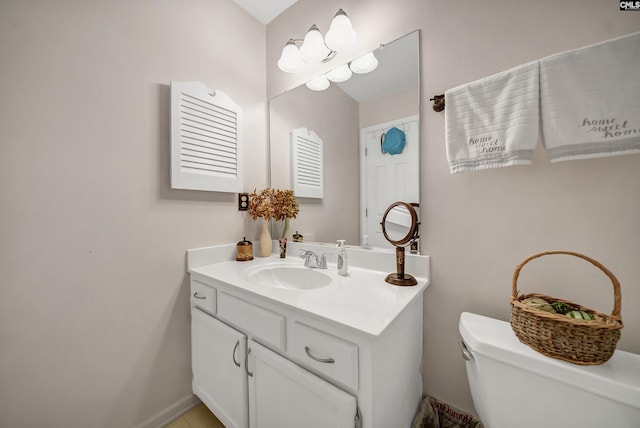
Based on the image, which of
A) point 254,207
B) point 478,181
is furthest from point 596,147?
point 254,207

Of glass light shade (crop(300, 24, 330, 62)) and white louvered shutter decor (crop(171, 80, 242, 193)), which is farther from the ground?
glass light shade (crop(300, 24, 330, 62))

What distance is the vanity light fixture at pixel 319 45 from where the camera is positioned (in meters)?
1.16

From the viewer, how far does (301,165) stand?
1.53 m

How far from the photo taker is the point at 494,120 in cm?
81

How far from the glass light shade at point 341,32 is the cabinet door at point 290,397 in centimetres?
145

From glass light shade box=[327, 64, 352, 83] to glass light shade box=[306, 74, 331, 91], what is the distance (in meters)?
0.03

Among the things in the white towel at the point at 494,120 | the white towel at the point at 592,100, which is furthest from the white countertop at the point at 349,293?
the white towel at the point at 592,100

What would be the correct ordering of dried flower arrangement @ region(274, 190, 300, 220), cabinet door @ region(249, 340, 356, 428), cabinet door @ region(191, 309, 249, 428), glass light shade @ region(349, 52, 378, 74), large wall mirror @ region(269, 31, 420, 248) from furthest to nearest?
dried flower arrangement @ region(274, 190, 300, 220) → glass light shade @ region(349, 52, 378, 74) → large wall mirror @ region(269, 31, 420, 248) → cabinet door @ region(191, 309, 249, 428) → cabinet door @ region(249, 340, 356, 428)

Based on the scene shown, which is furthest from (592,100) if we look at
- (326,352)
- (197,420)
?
(197,420)

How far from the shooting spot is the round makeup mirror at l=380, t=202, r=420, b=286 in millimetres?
952

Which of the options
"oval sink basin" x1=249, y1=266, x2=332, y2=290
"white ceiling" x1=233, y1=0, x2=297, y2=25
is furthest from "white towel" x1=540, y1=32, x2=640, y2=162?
"white ceiling" x1=233, y1=0, x2=297, y2=25

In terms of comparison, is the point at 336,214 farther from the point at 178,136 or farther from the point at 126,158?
the point at 126,158

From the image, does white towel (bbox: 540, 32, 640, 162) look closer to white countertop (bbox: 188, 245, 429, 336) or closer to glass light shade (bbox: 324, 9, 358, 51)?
white countertop (bbox: 188, 245, 429, 336)

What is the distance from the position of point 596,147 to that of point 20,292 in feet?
6.48
